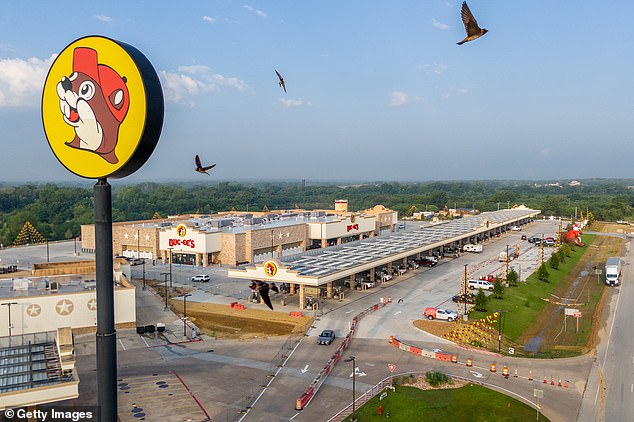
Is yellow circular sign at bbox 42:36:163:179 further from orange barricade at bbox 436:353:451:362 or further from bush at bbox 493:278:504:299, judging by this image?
bush at bbox 493:278:504:299

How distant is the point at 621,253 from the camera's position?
299 ft

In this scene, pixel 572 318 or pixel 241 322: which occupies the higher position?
pixel 241 322

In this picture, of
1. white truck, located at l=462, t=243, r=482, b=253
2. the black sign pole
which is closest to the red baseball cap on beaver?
the black sign pole

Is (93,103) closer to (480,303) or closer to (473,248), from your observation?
(480,303)

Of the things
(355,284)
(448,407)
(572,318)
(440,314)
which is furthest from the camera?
(355,284)

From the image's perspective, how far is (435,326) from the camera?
43219mm

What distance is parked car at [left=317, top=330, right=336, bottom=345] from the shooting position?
125 feet

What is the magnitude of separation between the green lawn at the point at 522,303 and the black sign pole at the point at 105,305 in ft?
128

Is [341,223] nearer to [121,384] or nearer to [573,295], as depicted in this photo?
[573,295]

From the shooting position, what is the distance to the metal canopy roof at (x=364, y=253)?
50.9m

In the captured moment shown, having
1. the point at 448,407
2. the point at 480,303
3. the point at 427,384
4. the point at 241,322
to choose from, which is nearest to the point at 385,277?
the point at 480,303

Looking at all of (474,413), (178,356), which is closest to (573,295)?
(474,413)

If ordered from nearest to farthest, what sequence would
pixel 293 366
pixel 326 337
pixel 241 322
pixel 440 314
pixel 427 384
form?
pixel 427 384 → pixel 293 366 → pixel 326 337 → pixel 241 322 → pixel 440 314

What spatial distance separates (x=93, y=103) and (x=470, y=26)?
7.04 metres
